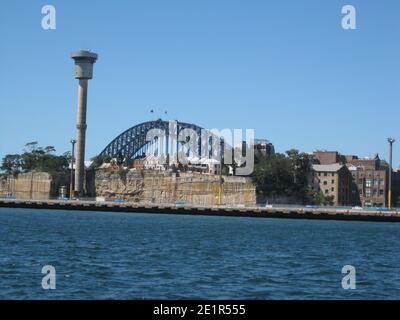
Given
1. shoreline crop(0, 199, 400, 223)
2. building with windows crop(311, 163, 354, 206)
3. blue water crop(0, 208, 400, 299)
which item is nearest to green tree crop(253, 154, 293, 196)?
building with windows crop(311, 163, 354, 206)

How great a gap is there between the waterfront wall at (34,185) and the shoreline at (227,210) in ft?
81.6

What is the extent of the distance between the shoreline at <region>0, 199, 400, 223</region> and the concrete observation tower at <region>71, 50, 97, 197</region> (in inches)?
891

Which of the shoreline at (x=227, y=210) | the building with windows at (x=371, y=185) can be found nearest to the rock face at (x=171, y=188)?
the shoreline at (x=227, y=210)

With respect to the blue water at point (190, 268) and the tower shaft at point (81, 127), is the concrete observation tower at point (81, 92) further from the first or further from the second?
the blue water at point (190, 268)

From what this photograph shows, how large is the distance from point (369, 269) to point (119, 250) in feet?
49.4

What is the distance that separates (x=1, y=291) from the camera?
97.8 feet

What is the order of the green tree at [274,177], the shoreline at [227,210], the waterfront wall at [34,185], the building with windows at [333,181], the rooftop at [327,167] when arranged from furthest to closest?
1. the rooftop at [327,167]
2. the building with windows at [333,181]
3. the waterfront wall at [34,185]
4. the green tree at [274,177]
5. the shoreline at [227,210]

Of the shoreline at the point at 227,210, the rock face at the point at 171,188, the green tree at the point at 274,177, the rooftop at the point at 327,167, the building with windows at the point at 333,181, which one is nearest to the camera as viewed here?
the shoreline at the point at 227,210

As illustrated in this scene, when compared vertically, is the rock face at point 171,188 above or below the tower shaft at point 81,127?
below

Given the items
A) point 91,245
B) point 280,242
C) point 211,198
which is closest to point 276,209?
point 211,198

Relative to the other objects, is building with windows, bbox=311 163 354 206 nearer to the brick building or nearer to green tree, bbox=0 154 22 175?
the brick building

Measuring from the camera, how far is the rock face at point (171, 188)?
523ft

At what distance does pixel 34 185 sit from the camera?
174500 millimetres
